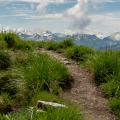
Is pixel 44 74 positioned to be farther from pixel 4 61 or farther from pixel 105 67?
pixel 105 67

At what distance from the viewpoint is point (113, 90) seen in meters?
13.1

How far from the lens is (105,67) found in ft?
46.6

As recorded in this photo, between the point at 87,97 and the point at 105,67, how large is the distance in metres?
1.50

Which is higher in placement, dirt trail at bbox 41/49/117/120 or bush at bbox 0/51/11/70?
bush at bbox 0/51/11/70

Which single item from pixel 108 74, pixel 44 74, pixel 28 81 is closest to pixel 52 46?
pixel 108 74

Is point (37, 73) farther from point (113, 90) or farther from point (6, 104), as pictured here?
point (113, 90)

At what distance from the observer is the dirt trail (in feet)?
38.8

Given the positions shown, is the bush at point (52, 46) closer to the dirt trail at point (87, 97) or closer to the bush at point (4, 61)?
the dirt trail at point (87, 97)

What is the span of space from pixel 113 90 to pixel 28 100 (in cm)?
306

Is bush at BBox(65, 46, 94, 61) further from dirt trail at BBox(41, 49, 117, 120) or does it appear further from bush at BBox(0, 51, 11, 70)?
bush at BBox(0, 51, 11, 70)

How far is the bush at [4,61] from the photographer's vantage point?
13.9 meters

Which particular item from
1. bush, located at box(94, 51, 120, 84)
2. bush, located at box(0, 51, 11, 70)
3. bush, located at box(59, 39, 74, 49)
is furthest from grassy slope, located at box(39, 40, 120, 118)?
bush, located at box(59, 39, 74, 49)

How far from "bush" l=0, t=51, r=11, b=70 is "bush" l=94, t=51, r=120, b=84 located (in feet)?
10.0

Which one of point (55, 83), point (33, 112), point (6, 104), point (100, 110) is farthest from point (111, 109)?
point (33, 112)
